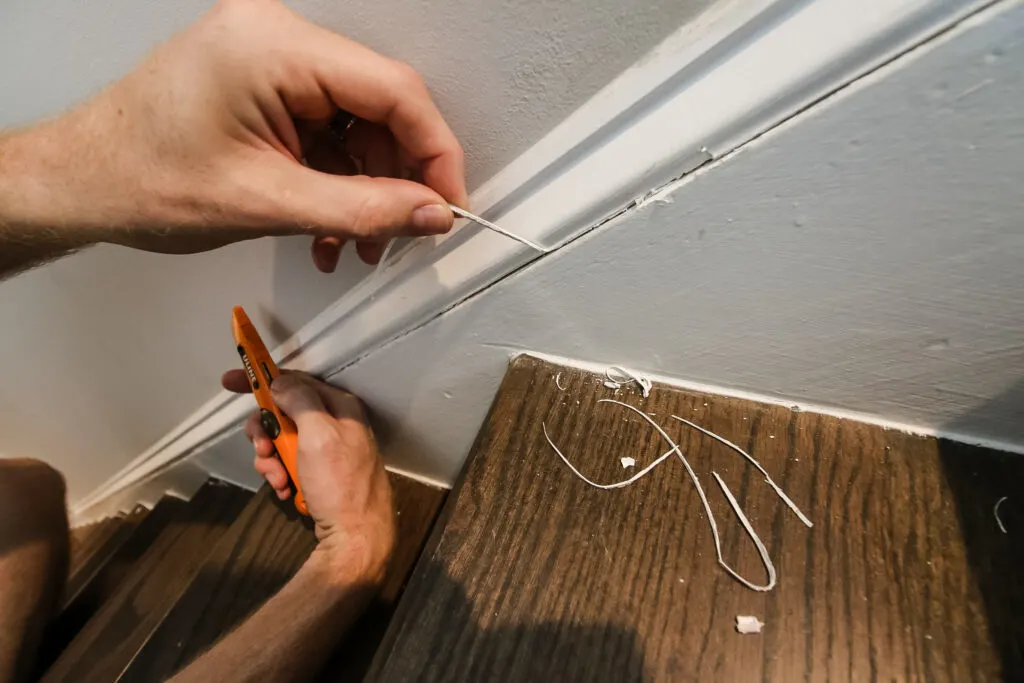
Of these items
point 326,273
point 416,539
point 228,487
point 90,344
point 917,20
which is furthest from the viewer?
point 228,487

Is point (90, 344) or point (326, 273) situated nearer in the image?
point (326, 273)

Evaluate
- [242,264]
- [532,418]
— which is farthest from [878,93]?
[242,264]

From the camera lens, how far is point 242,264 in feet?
1.82

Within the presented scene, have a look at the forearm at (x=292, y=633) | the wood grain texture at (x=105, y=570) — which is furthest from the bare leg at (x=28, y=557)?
the forearm at (x=292, y=633)

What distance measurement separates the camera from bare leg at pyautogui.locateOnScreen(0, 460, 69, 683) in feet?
2.23

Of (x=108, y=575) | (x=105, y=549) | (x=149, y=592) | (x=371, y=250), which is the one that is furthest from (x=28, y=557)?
(x=371, y=250)

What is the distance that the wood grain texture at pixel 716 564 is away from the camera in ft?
1.06

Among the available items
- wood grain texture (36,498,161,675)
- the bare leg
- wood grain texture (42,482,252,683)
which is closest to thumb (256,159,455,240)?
wood grain texture (42,482,252,683)

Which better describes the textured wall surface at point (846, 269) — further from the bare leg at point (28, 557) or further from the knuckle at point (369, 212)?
the bare leg at point (28, 557)

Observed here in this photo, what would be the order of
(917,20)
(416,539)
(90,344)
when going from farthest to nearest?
(90,344) → (416,539) → (917,20)

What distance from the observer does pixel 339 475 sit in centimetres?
59

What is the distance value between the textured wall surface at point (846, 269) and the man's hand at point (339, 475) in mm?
190

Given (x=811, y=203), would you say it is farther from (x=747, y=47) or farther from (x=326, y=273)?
(x=326, y=273)

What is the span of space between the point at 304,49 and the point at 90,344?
0.63 meters
